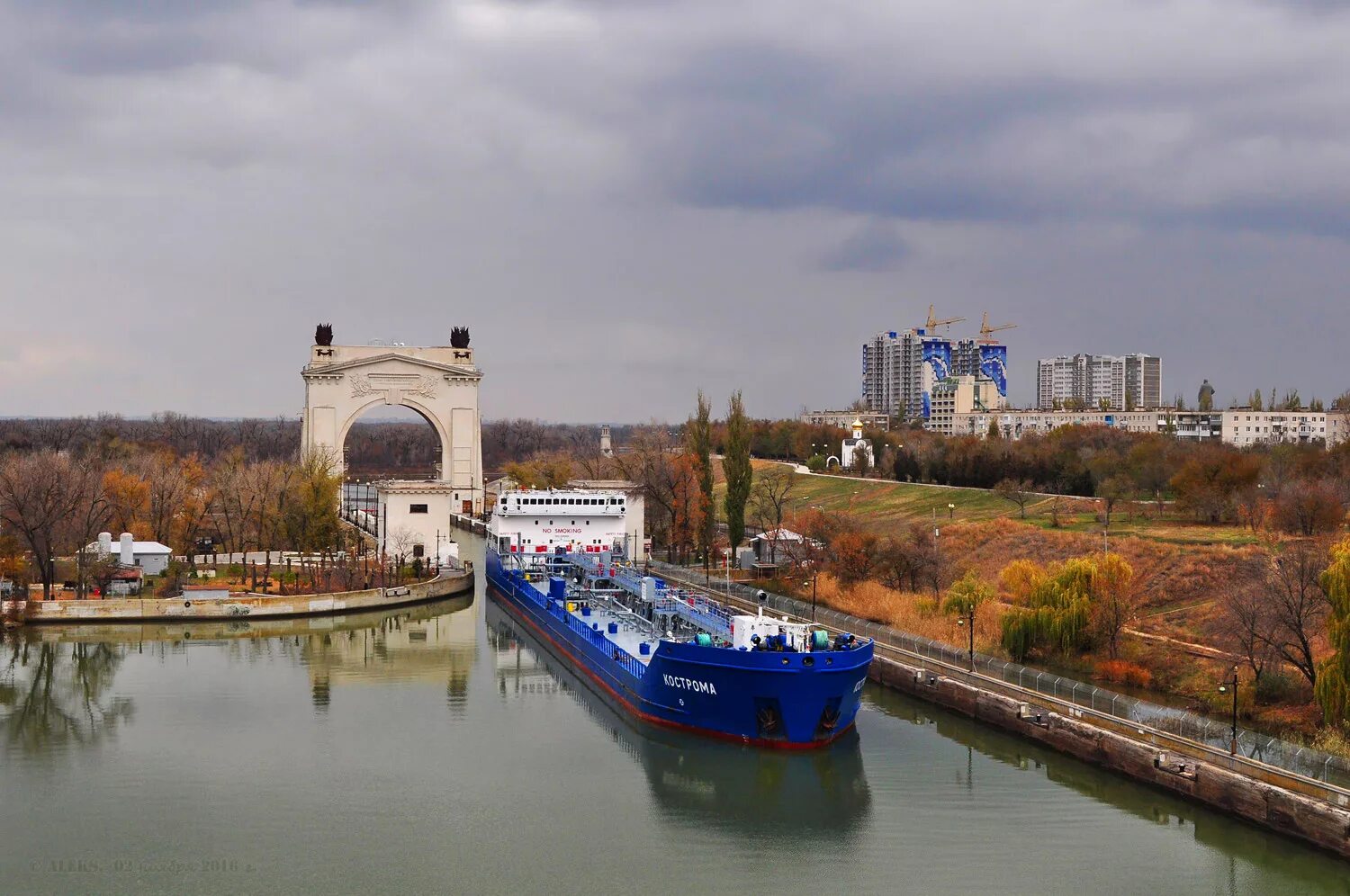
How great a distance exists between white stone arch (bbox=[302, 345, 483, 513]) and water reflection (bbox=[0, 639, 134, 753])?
31417 mm

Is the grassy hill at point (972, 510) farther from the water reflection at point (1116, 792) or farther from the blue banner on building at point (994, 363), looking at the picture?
the blue banner on building at point (994, 363)

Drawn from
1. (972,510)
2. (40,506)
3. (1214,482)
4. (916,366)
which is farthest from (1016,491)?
(916,366)

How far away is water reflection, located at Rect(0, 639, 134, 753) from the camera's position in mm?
21344

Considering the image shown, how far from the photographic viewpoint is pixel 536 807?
1692 cm

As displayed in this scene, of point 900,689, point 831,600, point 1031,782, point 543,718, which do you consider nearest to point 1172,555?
point 831,600

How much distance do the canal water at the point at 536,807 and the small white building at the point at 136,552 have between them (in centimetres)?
1254

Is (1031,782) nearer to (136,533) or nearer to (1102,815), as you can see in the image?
(1102,815)

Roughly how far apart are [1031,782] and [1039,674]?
3008 mm

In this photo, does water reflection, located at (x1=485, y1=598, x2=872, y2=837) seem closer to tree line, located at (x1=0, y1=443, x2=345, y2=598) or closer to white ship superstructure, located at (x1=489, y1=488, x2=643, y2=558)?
white ship superstructure, located at (x1=489, y1=488, x2=643, y2=558)

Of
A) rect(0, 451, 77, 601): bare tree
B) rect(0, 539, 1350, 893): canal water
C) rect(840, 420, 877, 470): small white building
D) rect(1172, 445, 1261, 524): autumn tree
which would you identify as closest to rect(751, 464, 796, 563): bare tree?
rect(840, 420, 877, 470): small white building

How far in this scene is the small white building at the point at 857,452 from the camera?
230 feet

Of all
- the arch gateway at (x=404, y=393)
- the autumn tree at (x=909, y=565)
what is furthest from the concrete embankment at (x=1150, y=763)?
the arch gateway at (x=404, y=393)

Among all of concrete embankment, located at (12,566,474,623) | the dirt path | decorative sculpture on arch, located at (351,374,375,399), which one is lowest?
concrete embankment, located at (12,566,474,623)

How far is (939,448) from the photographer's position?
64250mm
